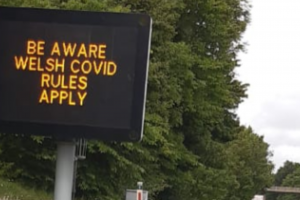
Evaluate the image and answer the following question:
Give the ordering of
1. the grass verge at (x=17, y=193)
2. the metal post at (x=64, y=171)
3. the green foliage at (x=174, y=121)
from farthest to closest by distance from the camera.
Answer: the green foliage at (x=174, y=121) < the grass verge at (x=17, y=193) < the metal post at (x=64, y=171)

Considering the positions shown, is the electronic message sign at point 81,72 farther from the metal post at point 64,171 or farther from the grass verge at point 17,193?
the grass verge at point 17,193

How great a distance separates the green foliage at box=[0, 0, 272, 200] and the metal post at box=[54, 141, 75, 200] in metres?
14.0

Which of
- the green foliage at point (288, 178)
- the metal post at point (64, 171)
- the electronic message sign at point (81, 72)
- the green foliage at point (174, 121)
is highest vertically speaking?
the green foliage at point (288, 178)

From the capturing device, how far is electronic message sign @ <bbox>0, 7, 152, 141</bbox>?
296 inches

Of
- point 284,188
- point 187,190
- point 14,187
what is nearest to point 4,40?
point 14,187

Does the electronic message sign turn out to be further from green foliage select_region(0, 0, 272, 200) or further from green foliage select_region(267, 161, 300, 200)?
green foliage select_region(267, 161, 300, 200)

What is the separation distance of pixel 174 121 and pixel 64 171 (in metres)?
28.3

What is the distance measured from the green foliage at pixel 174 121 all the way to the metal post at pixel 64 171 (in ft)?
45.9

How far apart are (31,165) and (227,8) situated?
62.3 feet

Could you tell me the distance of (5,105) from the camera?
25.7ft

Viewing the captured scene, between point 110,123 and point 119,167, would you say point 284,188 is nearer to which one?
point 119,167

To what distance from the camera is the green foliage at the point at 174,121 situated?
81.1ft

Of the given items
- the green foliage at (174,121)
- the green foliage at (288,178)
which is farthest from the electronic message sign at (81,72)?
the green foliage at (288,178)

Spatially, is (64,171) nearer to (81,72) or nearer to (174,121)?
(81,72)
